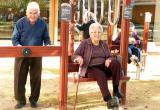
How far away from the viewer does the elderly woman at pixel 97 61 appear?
19.5 ft

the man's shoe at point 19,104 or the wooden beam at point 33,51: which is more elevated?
the wooden beam at point 33,51

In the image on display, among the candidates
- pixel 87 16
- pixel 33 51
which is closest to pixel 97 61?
pixel 33 51

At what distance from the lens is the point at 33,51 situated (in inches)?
223

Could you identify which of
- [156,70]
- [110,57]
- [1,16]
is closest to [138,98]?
[110,57]

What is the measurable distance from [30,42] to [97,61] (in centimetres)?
99

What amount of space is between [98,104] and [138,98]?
0.86 metres

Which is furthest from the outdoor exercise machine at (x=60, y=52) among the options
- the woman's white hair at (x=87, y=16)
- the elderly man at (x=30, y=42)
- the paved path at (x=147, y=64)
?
the paved path at (x=147, y=64)

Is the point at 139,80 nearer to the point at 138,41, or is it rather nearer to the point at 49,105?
the point at 138,41

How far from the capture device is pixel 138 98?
23.2ft

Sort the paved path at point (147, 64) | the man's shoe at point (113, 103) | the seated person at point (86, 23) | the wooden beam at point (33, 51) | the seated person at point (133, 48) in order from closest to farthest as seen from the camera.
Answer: the wooden beam at point (33, 51) < the man's shoe at point (113, 103) < the seated person at point (86, 23) < the seated person at point (133, 48) < the paved path at point (147, 64)

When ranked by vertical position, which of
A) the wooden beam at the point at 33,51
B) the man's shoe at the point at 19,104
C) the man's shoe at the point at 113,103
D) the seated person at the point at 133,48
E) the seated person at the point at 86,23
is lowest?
the man's shoe at the point at 19,104

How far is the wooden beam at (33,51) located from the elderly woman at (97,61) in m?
0.37

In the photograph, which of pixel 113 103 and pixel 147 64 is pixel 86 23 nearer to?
pixel 113 103

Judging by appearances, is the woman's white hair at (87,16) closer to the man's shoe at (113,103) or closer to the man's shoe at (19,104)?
the man's shoe at (19,104)
